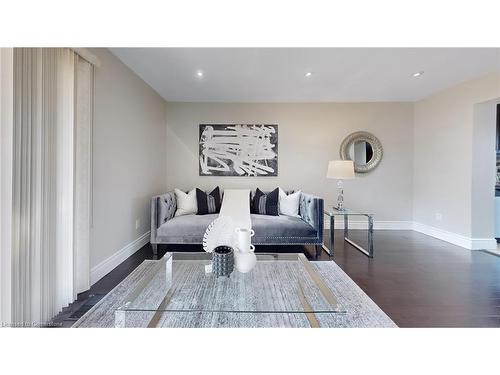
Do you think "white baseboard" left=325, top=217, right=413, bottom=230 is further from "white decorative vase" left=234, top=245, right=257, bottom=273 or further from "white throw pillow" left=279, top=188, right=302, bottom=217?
"white decorative vase" left=234, top=245, right=257, bottom=273

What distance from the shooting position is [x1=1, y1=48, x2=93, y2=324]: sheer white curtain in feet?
4.61

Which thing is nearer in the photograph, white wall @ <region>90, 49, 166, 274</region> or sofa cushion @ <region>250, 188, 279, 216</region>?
white wall @ <region>90, 49, 166, 274</region>

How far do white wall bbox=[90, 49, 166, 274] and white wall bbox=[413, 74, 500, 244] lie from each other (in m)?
4.53

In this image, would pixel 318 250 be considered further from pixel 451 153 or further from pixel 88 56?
pixel 88 56

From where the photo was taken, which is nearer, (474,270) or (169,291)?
(169,291)

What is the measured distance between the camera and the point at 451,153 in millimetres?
3531

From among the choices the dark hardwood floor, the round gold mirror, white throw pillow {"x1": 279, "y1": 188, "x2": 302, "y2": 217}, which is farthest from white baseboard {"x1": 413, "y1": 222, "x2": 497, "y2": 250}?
white throw pillow {"x1": 279, "y1": 188, "x2": 302, "y2": 217}

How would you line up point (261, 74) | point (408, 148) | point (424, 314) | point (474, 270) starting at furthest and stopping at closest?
1. point (408, 148)
2. point (261, 74)
3. point (474, 270)
4. point (424, 314)

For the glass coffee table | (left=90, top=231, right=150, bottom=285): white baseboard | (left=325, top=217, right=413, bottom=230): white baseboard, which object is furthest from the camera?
(left=325, top=217, right=413, bottom=230): white baseboard

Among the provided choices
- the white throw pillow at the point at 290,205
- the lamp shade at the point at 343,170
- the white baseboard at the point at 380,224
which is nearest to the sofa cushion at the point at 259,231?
the white throw pillow at the point at 290,205
